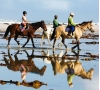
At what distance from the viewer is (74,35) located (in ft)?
76.7

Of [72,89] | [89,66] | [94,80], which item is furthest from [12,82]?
[89,66]

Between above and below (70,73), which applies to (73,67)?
above

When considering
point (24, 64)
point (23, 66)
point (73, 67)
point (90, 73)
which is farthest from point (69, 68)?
point (24, 64)

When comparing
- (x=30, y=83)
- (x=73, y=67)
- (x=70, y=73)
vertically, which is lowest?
(x=30, y=83)

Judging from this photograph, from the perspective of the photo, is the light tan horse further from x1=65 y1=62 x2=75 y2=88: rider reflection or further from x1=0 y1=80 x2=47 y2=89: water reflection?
x1=0 y1=80 x2=47 y2=89: water reflection

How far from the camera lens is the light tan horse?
13.5 meters

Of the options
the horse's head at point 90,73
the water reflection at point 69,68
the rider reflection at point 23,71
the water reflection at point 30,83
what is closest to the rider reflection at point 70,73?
the water reflection at point 69,68

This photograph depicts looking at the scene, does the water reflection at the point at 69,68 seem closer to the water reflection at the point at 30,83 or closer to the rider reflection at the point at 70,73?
the rider reflection at the point at 70,73

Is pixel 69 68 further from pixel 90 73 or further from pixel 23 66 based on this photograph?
pixel 23 66

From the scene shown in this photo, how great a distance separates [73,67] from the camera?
1491 centimetres

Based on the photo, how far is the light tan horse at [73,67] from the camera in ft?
44.3

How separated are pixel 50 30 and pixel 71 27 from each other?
3.14 meters

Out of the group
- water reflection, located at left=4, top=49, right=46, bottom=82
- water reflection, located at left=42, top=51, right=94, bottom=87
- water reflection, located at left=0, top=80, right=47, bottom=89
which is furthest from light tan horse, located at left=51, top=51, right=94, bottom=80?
water reflection, located at left=0, top=80, right=47, bottom=89

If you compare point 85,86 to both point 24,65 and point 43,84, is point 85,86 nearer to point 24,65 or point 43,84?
point 43,84
